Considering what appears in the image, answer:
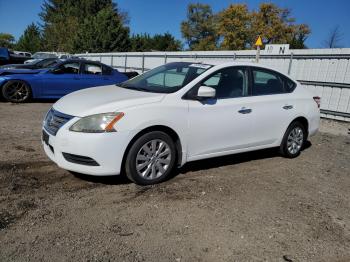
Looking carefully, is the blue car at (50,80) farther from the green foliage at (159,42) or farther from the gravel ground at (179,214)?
the green foliage at (159,42)

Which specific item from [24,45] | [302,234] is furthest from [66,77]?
[24,45]

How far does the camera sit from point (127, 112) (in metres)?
4.48

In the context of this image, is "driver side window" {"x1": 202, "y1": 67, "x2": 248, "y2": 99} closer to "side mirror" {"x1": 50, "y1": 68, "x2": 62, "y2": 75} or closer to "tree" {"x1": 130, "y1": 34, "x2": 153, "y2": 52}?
"side mirror" {"x1": 50, "y1": 68, "x2": 62, "y2": 75}

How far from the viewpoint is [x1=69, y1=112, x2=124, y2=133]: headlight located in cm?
435

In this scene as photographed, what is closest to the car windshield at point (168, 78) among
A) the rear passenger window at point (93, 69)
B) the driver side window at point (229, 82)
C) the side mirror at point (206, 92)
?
the driver side window at point (229, 82)

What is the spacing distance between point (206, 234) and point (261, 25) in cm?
6004

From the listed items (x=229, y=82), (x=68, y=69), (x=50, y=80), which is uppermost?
(x=229, y=82)

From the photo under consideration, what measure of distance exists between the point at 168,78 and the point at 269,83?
1.77m

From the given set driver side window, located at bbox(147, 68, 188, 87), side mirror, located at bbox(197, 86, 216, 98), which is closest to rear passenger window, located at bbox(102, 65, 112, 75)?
driver side window, located at bbox(147, 68, 188, 87)

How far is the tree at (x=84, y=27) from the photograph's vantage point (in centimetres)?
4812

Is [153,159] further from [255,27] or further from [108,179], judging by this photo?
[255,27]

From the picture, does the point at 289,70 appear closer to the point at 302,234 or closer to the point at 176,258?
the point at 302,234

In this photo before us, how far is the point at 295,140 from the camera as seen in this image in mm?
6680

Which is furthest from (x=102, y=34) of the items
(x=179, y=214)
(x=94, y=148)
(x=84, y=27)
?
(x=179, y=214)
